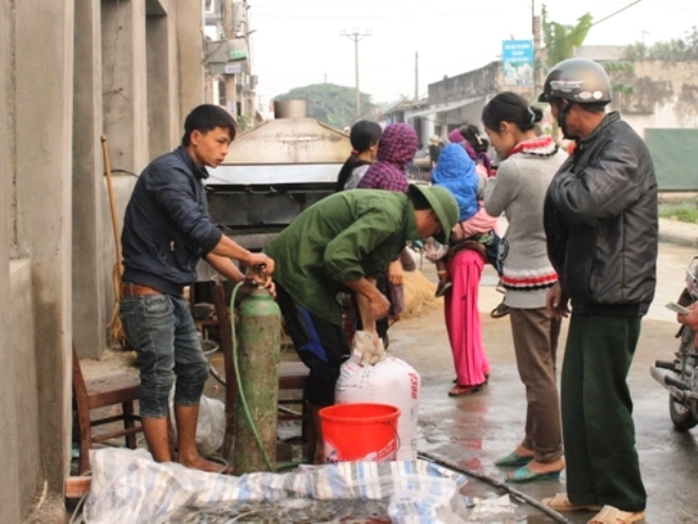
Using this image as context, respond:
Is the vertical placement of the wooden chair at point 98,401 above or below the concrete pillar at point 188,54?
below

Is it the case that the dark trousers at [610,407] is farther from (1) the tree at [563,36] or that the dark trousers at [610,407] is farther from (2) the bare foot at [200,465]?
(1) the tree at [563,36]

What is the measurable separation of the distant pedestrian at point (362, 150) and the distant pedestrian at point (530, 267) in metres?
2.06

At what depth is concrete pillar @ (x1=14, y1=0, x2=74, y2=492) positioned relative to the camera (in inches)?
192

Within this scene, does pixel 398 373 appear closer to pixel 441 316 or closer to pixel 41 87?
pixel 41 87

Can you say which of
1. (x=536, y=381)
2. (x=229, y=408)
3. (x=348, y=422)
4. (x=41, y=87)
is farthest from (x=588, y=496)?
(x=41, y=87)

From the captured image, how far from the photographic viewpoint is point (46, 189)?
16.1ft

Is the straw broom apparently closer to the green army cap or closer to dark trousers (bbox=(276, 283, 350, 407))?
dark trousers (bbox=(276, 283, 350, 407))

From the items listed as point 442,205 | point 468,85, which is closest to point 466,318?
point 442,205

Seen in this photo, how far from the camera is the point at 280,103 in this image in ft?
42.9

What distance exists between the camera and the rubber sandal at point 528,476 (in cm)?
578

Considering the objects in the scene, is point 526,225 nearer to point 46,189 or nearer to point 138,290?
point 138,290

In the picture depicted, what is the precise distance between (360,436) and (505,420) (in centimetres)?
228

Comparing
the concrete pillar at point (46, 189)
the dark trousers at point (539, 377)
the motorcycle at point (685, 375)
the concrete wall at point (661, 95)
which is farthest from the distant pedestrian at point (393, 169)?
the concrete wall at point (661, 95)

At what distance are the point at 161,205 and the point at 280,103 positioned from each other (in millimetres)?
8031
